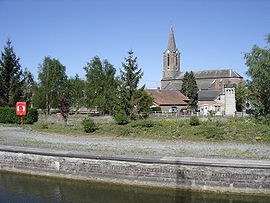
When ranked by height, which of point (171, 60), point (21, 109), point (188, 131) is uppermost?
point (171, 60)

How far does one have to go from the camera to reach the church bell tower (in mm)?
95812

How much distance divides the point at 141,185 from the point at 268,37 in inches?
1139

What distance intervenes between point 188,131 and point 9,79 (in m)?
26.9

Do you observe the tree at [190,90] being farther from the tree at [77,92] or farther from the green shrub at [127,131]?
the green shrub at [127,131]

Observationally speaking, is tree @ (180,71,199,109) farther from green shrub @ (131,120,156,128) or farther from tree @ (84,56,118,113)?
green shrub @ (131,120,156,128)

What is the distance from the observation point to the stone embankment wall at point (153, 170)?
11.6 metres

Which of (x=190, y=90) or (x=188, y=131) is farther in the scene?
(x=190, y=90)

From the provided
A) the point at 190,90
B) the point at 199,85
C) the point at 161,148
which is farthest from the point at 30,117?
the point at 199,85

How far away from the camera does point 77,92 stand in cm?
5350

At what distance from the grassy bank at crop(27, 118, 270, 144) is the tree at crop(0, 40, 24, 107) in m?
13.6

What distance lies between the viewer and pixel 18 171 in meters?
15.3

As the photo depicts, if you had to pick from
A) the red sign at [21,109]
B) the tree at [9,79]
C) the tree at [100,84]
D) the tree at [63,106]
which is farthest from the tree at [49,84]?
the tree at [63,106]

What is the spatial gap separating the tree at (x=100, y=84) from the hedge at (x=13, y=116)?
667 inches

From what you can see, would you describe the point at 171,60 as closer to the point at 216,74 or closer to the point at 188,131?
the point at 216,74
